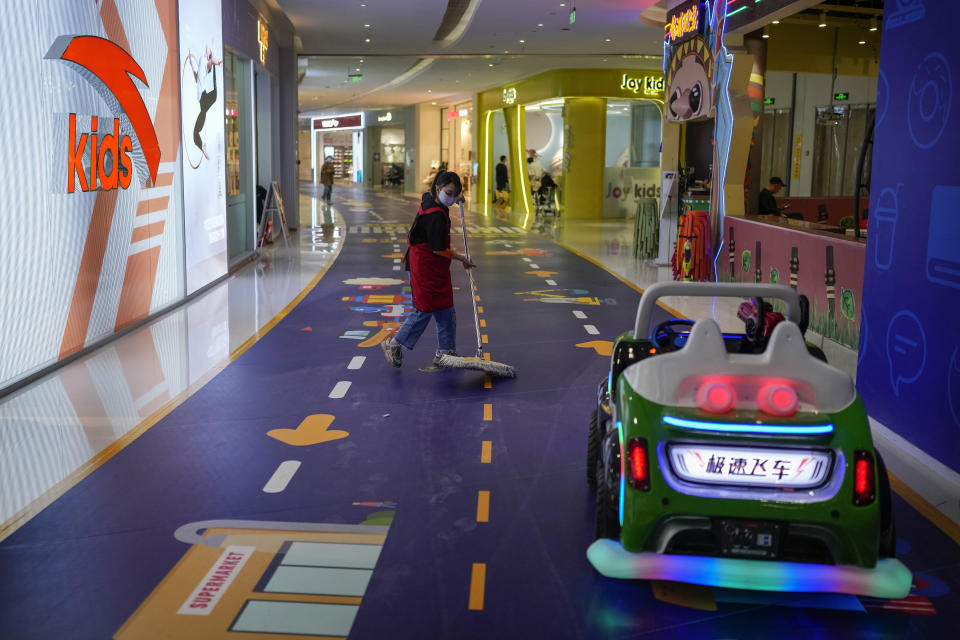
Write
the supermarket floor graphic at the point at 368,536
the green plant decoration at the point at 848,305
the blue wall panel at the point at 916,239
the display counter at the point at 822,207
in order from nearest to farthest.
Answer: the supermarket floor graphic at the point at 368,536, the blue wall panel at the point at 916,239, the green plant decoration at the point at 848,305, the display counter at the point at 822,207

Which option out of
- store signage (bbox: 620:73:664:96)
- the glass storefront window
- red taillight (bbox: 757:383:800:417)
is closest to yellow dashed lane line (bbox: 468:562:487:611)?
red taillight (bbox: 757:383:800:417)

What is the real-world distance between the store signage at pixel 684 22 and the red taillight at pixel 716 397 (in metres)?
8.96

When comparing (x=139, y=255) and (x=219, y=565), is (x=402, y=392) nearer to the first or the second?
(x=219, y=565)

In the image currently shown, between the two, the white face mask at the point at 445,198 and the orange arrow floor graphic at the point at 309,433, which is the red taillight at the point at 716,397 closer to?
the orange arrow floor graphic at the point at 309,433

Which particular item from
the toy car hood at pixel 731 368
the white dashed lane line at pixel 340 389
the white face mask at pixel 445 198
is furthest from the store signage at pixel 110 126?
the toy car hood at pixel 731 368

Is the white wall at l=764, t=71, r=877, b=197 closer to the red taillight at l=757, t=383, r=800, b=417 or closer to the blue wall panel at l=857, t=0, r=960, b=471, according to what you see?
the blue wall panel at l=857, t=0, r=960, b=471

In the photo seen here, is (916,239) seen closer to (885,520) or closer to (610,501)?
(885,520)

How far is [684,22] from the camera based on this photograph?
37.6 feet

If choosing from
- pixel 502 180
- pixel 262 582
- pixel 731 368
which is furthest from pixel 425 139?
pixel 731 368

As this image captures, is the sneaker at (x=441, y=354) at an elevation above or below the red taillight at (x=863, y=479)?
below

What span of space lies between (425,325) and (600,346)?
→ 168 centimetres

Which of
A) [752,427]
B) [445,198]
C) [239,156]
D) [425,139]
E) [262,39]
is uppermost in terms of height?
[262,39]

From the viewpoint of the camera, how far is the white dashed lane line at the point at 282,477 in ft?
13.6

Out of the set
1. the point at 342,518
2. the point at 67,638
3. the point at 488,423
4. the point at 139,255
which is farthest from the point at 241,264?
→ the point at 67,638
